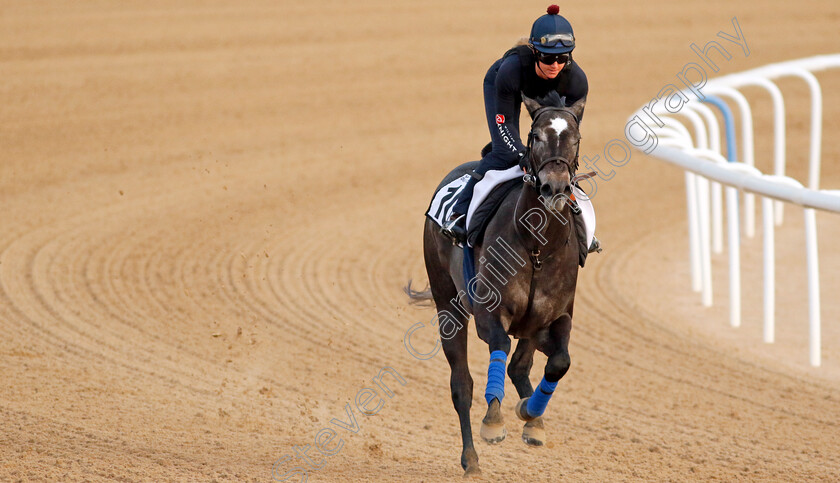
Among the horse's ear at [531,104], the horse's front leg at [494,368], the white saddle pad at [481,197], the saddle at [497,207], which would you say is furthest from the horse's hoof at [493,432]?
the horse's ear at [531,104]

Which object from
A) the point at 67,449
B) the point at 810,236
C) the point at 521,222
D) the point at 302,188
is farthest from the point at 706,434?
the point at 302,188

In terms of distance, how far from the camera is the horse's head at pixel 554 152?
16.0 feet

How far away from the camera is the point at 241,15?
18.8 m

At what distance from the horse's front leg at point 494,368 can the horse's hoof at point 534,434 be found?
0.69 feet

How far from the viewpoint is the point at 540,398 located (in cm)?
572

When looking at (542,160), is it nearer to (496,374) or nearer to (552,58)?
(552,58)

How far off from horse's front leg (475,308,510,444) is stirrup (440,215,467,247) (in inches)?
21.2

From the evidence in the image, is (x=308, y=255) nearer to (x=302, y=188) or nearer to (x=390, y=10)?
(x=302, y=188)

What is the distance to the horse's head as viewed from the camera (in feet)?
16.0

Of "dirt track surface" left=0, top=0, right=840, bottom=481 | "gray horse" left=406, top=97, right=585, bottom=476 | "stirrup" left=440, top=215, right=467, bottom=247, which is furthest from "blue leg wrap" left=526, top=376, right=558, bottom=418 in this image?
"stirrup" left=440, top=215, right=467, bottom=247

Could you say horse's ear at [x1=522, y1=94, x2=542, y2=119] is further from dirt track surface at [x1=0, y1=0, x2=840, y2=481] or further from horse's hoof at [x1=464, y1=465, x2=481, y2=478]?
dirt track surface at [x1=0, y1=0, x2=840, y2=481]

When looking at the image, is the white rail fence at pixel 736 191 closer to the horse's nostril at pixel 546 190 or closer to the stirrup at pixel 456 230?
the stirrup at pixel 456 230

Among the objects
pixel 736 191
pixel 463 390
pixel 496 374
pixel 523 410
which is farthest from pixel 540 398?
pixel 736 191

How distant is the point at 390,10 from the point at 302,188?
7.39 metres
